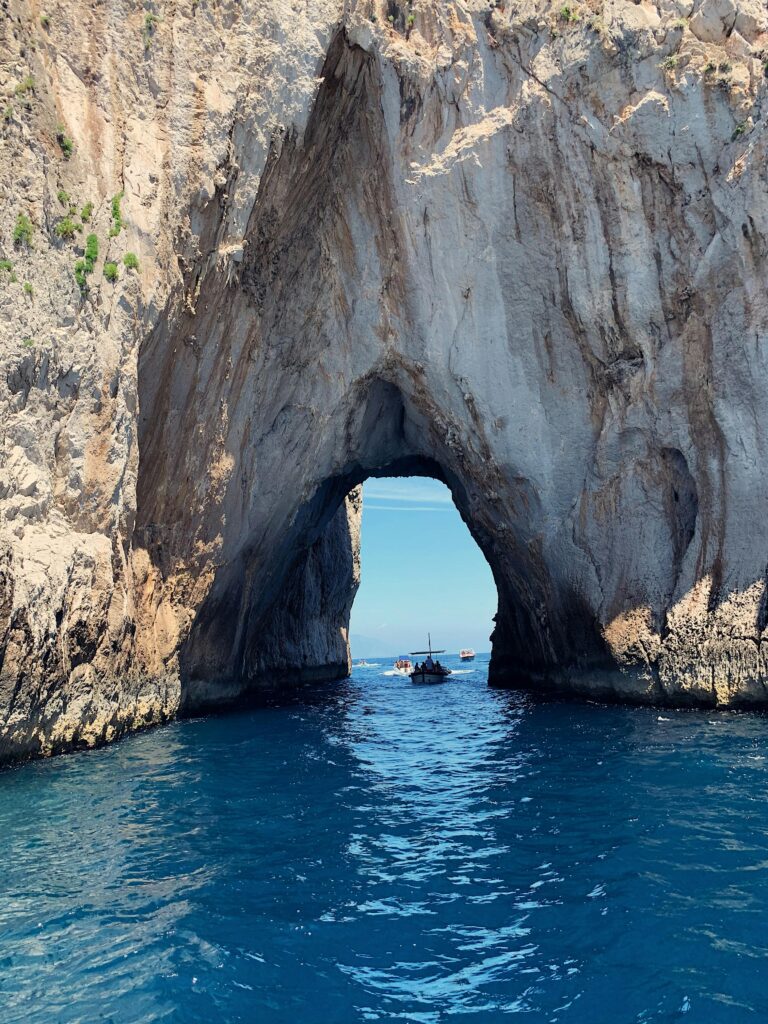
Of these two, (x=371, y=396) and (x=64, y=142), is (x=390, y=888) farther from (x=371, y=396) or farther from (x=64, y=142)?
(x=371, y=396)

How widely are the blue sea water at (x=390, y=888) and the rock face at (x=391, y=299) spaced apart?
6338mm

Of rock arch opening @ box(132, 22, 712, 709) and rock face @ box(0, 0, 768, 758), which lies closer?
rock face @ box(0, 0, 768, 758)

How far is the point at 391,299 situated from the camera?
25.8 metres

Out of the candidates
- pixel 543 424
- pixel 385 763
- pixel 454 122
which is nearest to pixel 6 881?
pixel 385 763

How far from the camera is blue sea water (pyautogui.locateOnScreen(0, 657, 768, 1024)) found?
642 cm

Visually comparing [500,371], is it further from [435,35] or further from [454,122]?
[435,35]

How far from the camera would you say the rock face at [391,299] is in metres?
18.6

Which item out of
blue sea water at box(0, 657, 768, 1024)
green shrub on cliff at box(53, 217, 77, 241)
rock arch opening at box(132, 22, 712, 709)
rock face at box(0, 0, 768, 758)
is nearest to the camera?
blue sea water at box(0, 657, 768, 1024)

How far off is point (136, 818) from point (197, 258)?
1507 cm

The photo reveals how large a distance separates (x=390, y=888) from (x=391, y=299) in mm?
20163

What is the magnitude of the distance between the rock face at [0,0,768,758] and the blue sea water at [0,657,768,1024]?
6.34 m

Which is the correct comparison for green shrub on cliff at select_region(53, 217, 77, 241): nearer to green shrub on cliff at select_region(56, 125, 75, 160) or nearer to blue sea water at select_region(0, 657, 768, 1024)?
green shrub on cliff at select_region(56, 125, 75, 160)

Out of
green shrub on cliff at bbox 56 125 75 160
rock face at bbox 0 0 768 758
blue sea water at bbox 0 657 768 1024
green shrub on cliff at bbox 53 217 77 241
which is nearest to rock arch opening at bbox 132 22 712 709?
rock face at bbox 0 0 768 758

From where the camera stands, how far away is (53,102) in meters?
18.8
